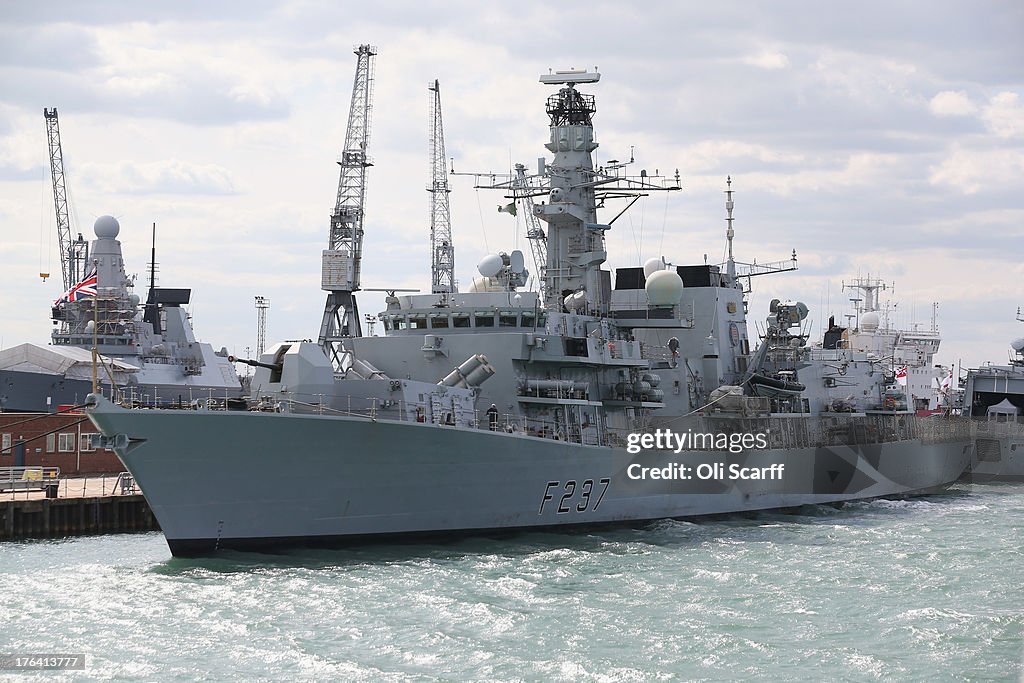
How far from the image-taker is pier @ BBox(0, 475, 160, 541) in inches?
970

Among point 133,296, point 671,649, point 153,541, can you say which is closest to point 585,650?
point 671,649

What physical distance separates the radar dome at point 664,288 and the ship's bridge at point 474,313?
14.4ft

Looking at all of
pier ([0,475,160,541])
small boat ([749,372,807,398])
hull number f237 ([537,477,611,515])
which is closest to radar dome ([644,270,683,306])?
small boat ([749,372,807,398])

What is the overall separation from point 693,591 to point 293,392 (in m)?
7.58

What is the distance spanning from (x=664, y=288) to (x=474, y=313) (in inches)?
227

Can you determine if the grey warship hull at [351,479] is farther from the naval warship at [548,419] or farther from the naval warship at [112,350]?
the naval warship at [112,350]

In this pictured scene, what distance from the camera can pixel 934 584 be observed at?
18516 millimetres

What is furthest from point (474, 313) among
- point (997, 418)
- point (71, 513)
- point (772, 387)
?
point (997, 418)

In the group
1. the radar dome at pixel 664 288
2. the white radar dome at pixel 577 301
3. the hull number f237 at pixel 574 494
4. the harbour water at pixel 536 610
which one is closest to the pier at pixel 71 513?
the harbour water at pixel 536 610

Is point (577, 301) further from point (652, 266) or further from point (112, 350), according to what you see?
point (112, 350)

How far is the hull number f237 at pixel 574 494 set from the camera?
22872 mm

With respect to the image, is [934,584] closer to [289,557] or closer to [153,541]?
[289,557]

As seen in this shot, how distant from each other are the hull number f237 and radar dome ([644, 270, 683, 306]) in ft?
18.8

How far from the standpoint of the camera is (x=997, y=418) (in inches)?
1781
